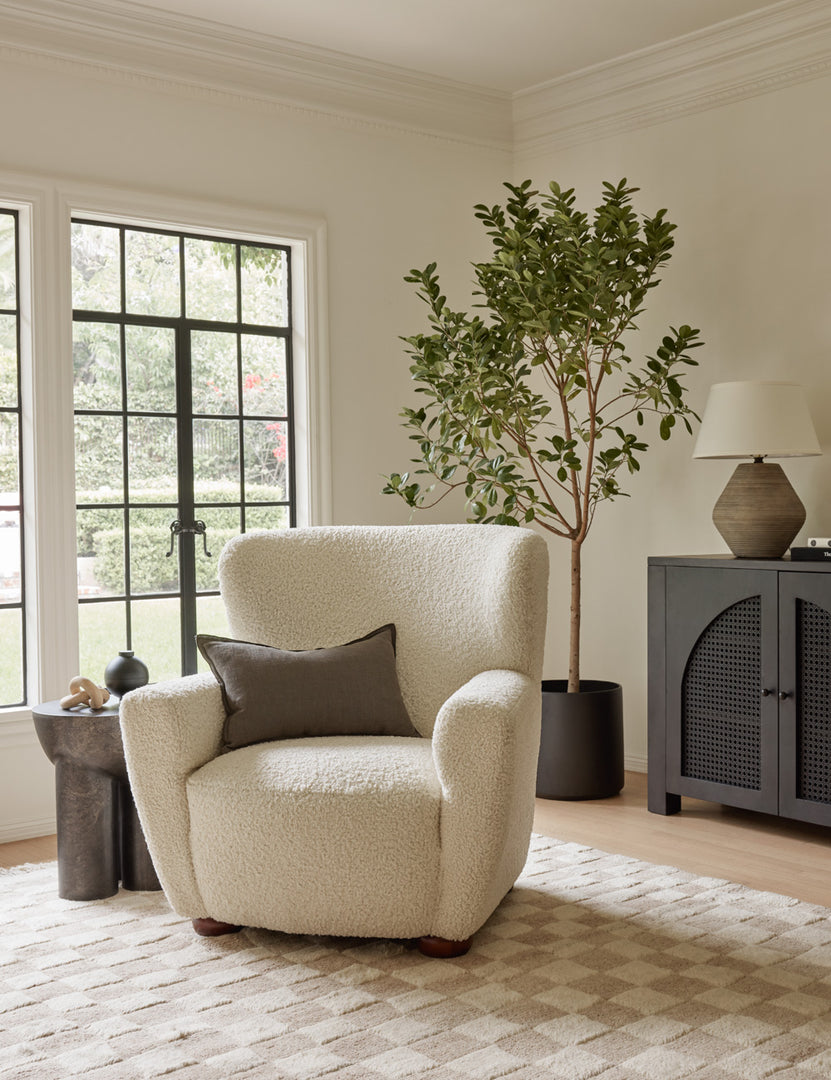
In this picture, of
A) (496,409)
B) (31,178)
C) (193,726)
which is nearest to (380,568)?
(193,726)

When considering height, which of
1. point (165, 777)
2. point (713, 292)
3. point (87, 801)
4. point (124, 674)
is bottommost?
point (87, 801)

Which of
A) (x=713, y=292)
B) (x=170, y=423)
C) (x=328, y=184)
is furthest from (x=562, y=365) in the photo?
(x=170, y=423)

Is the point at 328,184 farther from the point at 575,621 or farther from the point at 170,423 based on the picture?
the point at 575,621

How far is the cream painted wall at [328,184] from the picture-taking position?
A: 145 inches

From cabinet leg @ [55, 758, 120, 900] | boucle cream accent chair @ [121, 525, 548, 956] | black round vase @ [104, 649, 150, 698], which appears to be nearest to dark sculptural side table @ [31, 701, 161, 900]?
cabinet leg @ [55, 758, 120, 900]

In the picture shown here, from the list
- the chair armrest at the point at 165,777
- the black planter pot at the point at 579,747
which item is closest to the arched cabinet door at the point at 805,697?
the black planter pot at the point at 579,747

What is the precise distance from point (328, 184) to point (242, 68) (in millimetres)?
506

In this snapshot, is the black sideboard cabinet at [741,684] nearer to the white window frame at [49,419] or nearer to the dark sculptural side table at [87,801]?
the dark sculptural side table at [87,801]

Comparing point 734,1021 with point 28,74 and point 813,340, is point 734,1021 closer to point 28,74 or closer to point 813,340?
point 813,340

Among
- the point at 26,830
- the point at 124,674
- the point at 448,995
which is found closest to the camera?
the point at 448,995

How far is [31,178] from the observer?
11.9 feet

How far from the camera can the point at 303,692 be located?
282cm

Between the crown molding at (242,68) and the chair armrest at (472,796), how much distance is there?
100 inches

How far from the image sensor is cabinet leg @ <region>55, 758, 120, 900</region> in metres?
2.97
